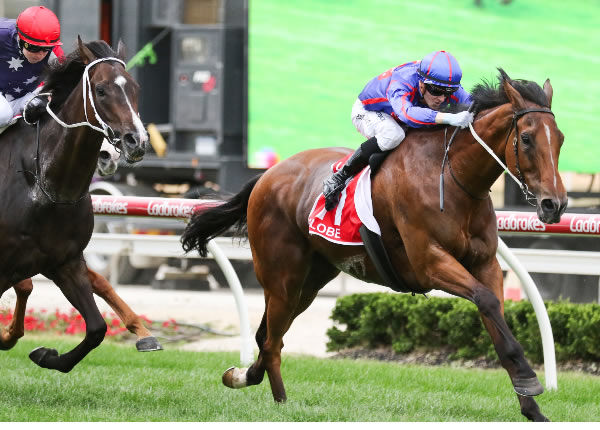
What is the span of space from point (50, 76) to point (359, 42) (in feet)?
22.3

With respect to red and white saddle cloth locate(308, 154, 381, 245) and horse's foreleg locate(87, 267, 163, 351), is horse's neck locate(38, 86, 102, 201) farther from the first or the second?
red and white saddle cloth locate(308, 154, 381, 245)

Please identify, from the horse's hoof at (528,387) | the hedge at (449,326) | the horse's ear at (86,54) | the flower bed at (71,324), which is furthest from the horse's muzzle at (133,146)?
the flower bed at (71,324)

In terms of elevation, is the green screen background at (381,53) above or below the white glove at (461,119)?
below

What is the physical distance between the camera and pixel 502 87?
4945mm

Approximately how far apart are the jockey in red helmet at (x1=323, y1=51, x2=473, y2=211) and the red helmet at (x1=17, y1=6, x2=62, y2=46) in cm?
155

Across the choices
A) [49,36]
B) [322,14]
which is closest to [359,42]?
[322,14]

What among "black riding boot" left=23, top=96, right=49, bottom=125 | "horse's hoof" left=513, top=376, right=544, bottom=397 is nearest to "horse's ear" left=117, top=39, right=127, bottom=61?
"black riding boot" left=23, top=96, right=49, bottom=125

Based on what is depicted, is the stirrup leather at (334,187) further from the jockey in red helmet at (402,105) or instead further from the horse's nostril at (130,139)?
the horse's nostril at (130,139)

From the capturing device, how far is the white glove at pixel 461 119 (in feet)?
16.3

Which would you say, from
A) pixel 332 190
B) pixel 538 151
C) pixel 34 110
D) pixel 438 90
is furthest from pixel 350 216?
pixel 34 110

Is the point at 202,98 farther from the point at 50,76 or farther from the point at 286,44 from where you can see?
the point at 50,76

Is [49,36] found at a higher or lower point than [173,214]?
higher

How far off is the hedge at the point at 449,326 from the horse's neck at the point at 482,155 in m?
2.18

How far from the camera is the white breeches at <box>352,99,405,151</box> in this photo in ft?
17.2
